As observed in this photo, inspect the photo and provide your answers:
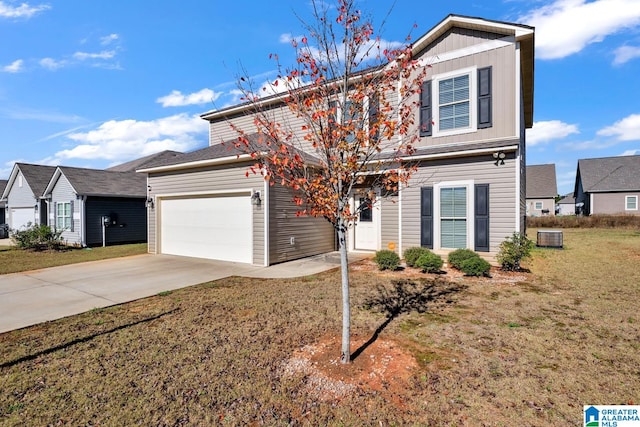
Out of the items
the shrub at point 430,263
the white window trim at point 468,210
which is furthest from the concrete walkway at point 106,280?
the white window trim at point 468,210

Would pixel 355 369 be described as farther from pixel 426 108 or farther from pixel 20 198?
pixel 20 198

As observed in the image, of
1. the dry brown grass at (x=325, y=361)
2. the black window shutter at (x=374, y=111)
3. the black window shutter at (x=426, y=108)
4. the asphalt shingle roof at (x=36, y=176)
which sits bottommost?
the dry brown grass at (x=325, y=361)

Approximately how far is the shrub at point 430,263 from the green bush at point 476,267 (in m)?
0.64

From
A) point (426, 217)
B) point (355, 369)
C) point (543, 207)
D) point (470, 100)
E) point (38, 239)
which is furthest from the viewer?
point (543, 207)

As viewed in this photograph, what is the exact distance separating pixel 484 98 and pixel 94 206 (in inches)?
730

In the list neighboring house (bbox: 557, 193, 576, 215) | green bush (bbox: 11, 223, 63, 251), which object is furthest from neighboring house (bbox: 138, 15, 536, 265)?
neighboring house (bbox: 557, 193, 576, 215)

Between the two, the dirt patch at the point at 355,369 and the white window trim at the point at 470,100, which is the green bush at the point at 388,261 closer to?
the white window trim at the point at 470,100

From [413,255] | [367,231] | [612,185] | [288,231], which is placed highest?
[612,185]

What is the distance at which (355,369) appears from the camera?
3.37 m

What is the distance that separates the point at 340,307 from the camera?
5.46 metres

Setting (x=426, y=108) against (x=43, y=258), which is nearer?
(x=426, y=108)

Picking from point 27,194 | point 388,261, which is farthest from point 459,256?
point 27,194

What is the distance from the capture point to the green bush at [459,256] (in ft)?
26.2

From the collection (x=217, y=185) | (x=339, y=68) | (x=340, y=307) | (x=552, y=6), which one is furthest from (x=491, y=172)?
(x=217, y=185)
